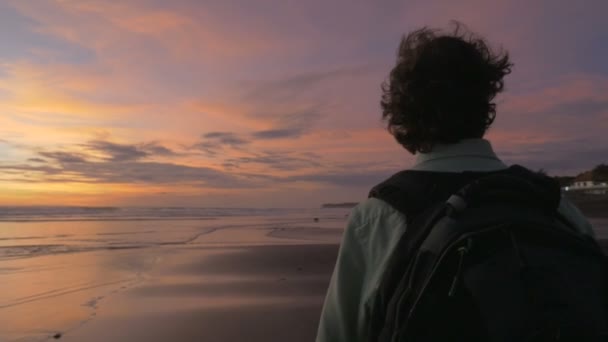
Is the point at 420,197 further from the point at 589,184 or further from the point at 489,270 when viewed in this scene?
the point at 589,184

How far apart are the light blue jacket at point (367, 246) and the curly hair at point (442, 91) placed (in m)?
Answer: 0.08

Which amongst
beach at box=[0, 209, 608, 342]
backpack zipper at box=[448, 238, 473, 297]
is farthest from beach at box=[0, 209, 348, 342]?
backpack zipper at box=[448, 238, 473, 297]

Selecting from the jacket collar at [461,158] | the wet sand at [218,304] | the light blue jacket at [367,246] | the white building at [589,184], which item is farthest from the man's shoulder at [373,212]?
the white building at [589,184]

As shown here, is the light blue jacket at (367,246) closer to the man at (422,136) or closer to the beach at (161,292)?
the man at (422,136)

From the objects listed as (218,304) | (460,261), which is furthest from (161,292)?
(460,261)

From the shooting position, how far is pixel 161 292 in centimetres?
830

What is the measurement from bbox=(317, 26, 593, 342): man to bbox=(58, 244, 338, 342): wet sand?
423 cm

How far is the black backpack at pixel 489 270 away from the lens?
4.09 ft

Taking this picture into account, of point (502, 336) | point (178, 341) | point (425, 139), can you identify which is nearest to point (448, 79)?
point (425, 139)

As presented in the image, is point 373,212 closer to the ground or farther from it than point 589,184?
farther from it

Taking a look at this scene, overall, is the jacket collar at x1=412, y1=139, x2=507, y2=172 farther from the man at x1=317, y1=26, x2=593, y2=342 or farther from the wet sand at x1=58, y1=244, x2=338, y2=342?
the wet sand at x1=58, y1=244, x2=338, y2=342

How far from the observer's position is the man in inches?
60.4

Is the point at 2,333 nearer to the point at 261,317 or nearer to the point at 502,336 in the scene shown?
the point at 261,317

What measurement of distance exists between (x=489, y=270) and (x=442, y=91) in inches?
23.6
